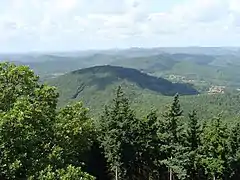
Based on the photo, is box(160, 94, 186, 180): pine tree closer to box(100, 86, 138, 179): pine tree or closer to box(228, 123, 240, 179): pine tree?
box(100, 86, 138, 179): pine tree

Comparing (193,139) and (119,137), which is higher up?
(119,137)

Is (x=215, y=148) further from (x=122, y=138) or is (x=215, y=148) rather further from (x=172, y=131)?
(x=122, y=138)

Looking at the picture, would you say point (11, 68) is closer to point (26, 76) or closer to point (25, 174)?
point (26, 76)

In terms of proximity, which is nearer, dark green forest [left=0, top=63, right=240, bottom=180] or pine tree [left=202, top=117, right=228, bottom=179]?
dark green forest [left=0, top=63, right=240, bottom=180]

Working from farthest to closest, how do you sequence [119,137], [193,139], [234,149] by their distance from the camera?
[234,149], [193,139], [119,137]

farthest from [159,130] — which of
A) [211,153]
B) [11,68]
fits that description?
[11,68]

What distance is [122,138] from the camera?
1897 inches

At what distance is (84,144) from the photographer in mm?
41562

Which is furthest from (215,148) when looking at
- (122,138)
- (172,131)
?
(122,138)

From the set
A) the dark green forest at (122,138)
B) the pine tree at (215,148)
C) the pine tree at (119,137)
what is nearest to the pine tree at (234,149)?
the dark green forest at (122,138)

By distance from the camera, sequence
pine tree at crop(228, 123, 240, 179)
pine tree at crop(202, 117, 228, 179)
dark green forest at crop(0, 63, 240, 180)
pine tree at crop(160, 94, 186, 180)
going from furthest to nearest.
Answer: pine tree at crop(228, 123, 240, 179) < pine tree at crop(202, 117, 228, 179) < pine tree at crop(160, 94, 186, 180) < dark green forest at crop(0, 63, 240, 180)

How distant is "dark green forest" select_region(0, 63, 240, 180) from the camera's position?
28.3 metres

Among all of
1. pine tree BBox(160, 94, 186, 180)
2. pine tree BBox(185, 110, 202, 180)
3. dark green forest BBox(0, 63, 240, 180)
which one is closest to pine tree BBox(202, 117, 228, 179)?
dark green forest BBox(0, 63, 240, 180)

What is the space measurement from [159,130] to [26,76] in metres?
26.0
